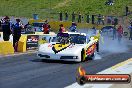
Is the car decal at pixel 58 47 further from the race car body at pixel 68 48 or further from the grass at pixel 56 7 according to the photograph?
the grass at pixel 56 7

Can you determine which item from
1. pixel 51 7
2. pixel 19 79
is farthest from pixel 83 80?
pixel 51 7

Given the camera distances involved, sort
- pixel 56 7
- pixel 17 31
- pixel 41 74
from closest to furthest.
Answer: pixel 41 74 → pixel 17 31 → pixel 56 7

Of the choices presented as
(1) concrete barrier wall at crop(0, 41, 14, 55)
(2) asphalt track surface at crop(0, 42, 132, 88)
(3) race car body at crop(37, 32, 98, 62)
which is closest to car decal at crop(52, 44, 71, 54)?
(3) race car body at crop(37, 32, 98, 62)

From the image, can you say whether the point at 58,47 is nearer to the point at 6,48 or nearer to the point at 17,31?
the point at 6,48

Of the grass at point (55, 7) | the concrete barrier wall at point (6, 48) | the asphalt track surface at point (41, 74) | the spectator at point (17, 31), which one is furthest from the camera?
the grass at point (55, 7)

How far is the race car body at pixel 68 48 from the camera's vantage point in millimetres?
19016

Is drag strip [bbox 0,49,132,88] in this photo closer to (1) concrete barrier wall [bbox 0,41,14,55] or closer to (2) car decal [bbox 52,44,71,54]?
(2) car decal [bbox 52,44,71,54]

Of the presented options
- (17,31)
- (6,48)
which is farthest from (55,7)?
(6,48)

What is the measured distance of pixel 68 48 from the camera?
63.7 feet

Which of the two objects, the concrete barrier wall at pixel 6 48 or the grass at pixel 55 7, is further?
the grass at pixel 55 7

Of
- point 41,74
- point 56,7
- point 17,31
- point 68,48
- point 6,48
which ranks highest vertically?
point 56,7

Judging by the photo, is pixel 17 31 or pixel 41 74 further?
pixel 17 31

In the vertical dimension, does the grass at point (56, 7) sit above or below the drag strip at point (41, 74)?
above

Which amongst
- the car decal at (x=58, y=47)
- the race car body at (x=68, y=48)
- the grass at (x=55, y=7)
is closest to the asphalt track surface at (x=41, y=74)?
the race car body at (x=68, y=48)
